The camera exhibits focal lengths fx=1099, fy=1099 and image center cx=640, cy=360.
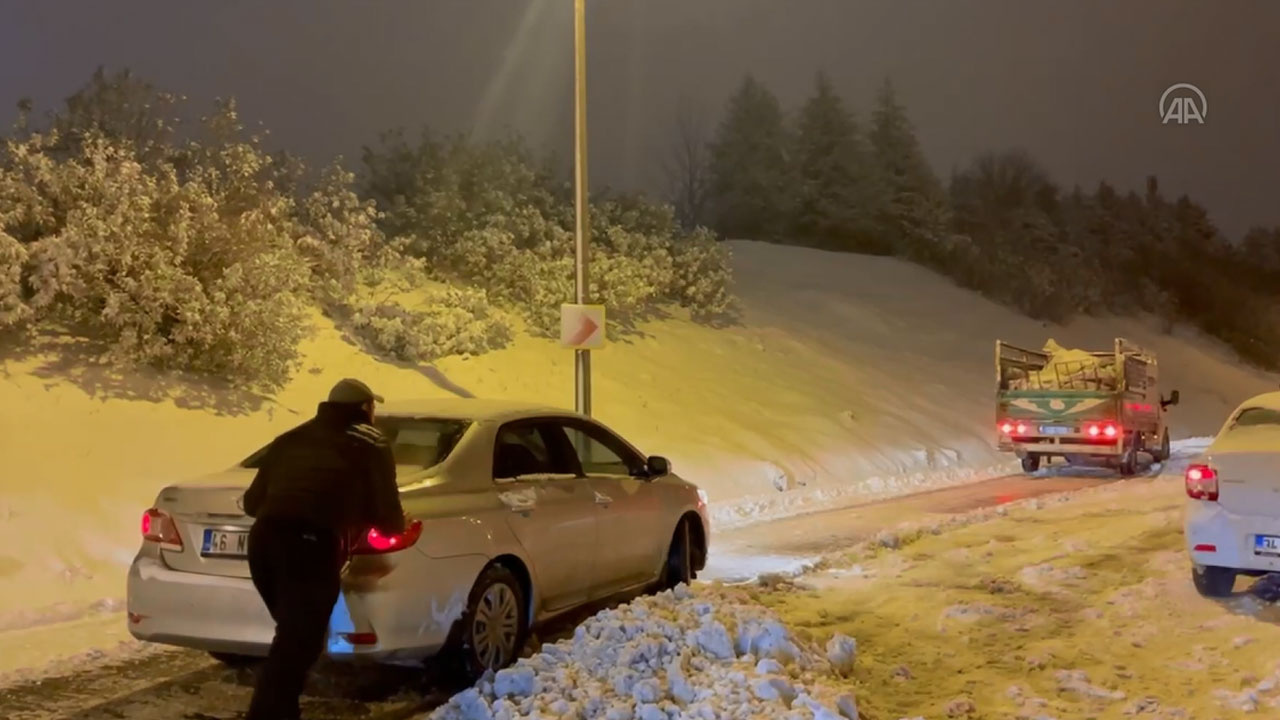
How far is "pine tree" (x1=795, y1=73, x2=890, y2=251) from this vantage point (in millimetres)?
47500

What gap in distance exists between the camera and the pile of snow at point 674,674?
509 centimetres

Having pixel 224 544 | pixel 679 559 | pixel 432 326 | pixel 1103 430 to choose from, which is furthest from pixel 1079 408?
pixel 224 544

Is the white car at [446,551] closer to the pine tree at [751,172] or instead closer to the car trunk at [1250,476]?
the car trunk at [1250,476]

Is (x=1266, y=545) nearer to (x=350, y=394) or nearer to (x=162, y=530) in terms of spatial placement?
(x=350, y=394)

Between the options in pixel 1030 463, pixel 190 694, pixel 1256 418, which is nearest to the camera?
pixel 190 694

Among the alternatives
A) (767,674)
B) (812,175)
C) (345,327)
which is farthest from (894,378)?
→ (812,175)

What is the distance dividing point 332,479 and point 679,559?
12.7ft

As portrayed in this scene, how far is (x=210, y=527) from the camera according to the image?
5668 millimetres

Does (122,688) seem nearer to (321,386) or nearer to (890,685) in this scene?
(890,685)

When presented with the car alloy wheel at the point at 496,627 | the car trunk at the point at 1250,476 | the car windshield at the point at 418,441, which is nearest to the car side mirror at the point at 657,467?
the car windshield at the point at 418,441

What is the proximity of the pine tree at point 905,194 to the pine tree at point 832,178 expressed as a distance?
29.3 inches

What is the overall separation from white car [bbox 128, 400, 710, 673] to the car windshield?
0.04 ft

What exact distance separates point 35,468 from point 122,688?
4961 millimetres

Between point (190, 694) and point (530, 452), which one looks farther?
point (530, 452)
